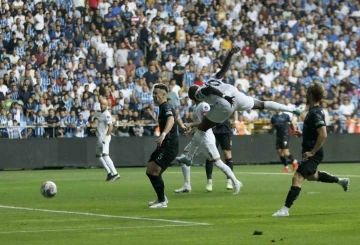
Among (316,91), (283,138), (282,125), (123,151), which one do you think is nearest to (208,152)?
(316,91)

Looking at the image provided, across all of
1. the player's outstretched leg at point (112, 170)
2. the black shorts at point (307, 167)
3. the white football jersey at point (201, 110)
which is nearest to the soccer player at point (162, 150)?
the black shorts at point (307, 167)

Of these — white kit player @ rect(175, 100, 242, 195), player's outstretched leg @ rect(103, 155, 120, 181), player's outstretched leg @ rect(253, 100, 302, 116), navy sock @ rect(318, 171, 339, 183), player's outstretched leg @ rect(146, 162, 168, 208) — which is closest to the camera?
navy sock @ rect(318, 171, 339, 183)

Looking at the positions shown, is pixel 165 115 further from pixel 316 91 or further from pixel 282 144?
pixel 282 144

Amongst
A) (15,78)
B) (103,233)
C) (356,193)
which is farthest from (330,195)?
(15,78)

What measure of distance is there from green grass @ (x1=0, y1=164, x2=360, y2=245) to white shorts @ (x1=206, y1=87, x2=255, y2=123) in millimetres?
1649

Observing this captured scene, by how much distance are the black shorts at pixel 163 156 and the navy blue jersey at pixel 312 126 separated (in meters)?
3.10

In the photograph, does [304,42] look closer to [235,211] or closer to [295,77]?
[295,77]

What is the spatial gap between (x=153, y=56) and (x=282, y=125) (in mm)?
7098

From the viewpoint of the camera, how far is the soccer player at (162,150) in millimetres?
18422

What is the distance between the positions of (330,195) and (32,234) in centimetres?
868

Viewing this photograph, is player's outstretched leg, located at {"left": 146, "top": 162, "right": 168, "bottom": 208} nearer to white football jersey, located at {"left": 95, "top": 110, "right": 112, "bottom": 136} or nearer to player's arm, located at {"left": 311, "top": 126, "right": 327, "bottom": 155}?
player's arm, located at {"left": 311, "top": 126, "right": 327, "bottom": 155}

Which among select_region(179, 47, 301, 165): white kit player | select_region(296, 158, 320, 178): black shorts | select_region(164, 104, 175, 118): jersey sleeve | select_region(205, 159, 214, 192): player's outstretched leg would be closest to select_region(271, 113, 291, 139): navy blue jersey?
select_region(205, 159, 214, 192): player's outstretched leg

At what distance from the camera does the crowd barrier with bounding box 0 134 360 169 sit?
114 feet

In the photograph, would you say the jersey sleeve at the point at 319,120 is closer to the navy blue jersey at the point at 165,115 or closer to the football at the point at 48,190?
the navy blue jersey at the point at 165,115
